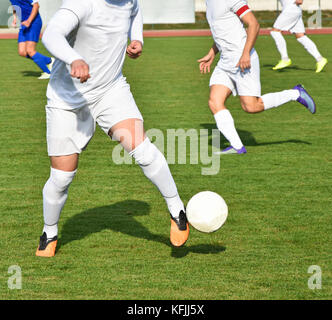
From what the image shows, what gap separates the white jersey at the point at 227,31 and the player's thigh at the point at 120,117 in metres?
3.54

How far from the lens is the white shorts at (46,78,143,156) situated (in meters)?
5.34

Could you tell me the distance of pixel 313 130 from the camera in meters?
10.6

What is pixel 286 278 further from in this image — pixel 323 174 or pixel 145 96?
pixel 145 96

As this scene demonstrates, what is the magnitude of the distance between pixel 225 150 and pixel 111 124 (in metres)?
3.97

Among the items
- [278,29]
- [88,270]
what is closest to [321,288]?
[88,270]

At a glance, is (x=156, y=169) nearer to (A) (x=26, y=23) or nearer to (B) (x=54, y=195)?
(B) (x=54, y=195)

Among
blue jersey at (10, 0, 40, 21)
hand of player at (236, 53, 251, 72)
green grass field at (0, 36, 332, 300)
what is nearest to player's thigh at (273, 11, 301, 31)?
green grass field at (0, 36, 332, 300)

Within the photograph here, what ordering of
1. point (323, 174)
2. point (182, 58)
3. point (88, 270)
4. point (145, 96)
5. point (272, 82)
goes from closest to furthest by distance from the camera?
point (88, 270) < point (323, 174) < point (145, 96) < point (272, 82) < point (182, 58)

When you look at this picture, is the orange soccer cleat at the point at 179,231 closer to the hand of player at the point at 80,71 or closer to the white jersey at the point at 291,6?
the hand of player at the point at 80,71

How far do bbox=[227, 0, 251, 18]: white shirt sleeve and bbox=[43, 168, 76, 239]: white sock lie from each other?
3774mm

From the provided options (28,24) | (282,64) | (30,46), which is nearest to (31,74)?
(30,46)

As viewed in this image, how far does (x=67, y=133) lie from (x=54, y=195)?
511mm

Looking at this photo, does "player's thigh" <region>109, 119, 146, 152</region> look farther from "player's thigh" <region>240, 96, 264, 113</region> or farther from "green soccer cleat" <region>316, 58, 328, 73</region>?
"green soccer cleat" <region>316, 58, 328, 73</region>

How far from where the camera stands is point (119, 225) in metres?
6.36
